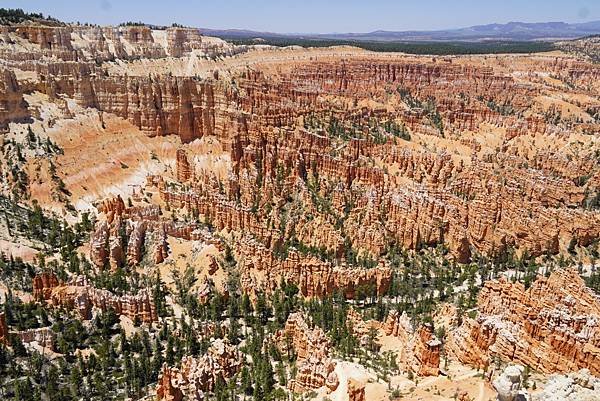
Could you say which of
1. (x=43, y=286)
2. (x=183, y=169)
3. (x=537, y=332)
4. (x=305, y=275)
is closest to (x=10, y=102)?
(x=183, y=169)

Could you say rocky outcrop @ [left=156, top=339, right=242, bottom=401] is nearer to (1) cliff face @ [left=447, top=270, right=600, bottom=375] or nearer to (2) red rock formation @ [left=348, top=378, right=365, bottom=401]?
(2) red rock formation @ [left=348, top=378, right=365, bottom=401]

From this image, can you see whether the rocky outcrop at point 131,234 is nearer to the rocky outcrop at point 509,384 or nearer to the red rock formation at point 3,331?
the red rock formation at point 3,331

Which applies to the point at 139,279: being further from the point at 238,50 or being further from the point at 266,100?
the point at 238,50

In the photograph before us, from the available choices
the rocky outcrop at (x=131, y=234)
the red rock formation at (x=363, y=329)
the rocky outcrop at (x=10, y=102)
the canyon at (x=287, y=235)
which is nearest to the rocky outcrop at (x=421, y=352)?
the canyon at (x=287, y=235)

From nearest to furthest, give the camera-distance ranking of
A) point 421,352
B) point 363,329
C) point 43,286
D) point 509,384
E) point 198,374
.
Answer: point 509,384 → point 421,352 → point 198,374 → point 363,329 → point 43,286

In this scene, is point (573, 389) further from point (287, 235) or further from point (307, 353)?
point (287, 235)

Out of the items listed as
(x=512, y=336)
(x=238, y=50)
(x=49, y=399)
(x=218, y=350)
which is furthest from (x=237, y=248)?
(x=238, y=50)
